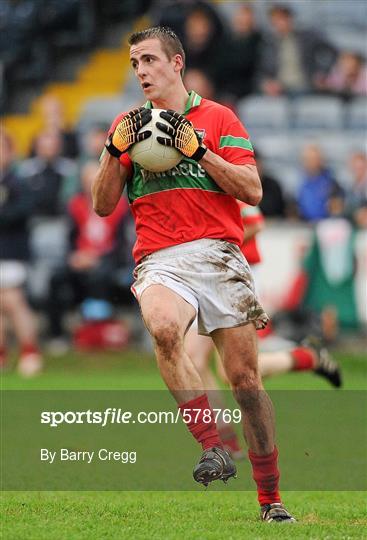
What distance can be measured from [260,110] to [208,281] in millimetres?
12147

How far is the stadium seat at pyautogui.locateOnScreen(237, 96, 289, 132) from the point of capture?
1842cm

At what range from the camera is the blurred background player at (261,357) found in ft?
29.5

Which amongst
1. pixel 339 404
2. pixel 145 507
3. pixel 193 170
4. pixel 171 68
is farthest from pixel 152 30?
pixel 339 404

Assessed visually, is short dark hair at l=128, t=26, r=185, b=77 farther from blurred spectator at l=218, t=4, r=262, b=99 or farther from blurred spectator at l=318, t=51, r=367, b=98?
blurred spectator at l=318, t=51, r=367, b=98

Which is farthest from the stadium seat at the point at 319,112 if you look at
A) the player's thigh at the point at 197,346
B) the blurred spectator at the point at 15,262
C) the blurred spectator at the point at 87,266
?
the player's thigh at the point at 197,346

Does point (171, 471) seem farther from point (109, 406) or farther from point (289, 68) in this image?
point (289, 68)

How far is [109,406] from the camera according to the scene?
438 inches

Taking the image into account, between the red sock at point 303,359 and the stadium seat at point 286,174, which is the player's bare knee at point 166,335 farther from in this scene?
the stadium seat at point 286,174

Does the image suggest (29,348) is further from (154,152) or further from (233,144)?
(154,152)

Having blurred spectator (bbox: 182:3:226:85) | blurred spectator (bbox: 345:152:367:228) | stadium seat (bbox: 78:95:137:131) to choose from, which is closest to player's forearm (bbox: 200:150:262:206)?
blurred spectator (bbox: 345:152:367:228)

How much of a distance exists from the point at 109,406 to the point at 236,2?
10.5 m

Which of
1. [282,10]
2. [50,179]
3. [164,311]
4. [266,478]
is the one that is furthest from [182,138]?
[282,10]

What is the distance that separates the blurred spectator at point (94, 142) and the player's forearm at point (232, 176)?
34.4 ft

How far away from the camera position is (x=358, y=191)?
16031 mm
